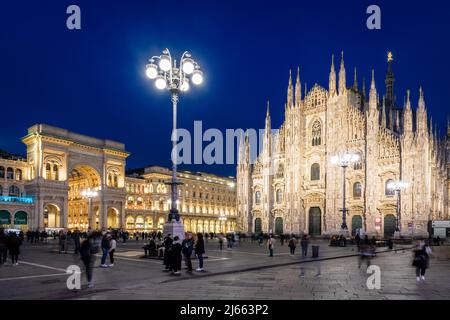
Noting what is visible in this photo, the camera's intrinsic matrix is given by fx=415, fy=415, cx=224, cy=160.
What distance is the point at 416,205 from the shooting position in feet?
157

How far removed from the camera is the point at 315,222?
59.6 m

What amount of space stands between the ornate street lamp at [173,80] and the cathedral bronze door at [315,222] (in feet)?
138

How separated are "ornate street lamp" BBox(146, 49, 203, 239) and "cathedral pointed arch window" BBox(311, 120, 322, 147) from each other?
138 feet

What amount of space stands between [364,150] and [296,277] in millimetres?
42347

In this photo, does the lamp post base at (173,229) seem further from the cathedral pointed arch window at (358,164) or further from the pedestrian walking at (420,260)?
the cathedral pointed arch window at (358,164)

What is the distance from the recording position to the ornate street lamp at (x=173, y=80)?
19312 mm

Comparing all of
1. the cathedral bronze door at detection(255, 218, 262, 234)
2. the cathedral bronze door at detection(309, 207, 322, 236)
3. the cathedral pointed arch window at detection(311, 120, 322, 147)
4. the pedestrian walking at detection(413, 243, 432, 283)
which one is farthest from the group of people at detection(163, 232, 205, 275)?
the cathedral bronze door at detection(255, 218, 262, 234)

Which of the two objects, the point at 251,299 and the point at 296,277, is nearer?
the point at 251,299

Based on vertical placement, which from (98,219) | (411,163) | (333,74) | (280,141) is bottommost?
(98,219)

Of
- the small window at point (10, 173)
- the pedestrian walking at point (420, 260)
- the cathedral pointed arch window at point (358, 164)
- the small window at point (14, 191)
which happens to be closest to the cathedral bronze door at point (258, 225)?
the cathedral pointed arch window at point (358, 164)
